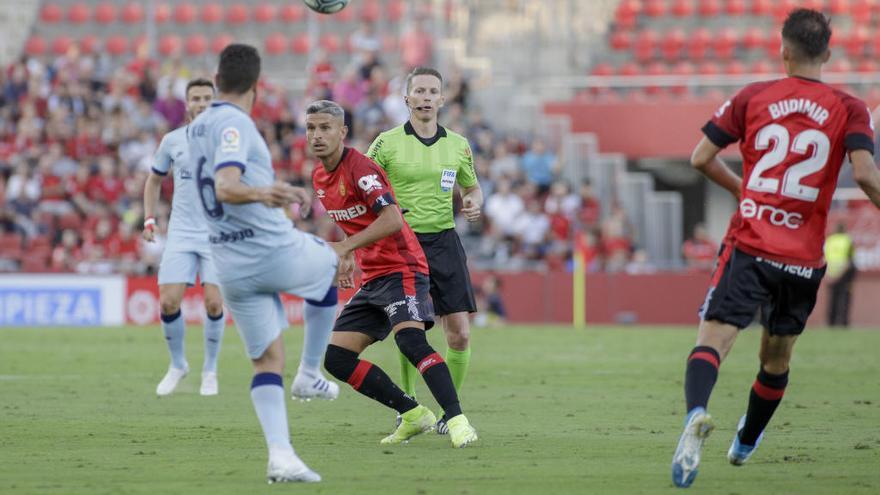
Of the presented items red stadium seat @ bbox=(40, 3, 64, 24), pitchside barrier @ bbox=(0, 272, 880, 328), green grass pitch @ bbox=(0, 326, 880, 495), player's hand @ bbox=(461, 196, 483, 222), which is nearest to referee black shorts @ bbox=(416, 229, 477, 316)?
player's hand @ bbox=(461, 196, 483, 222)

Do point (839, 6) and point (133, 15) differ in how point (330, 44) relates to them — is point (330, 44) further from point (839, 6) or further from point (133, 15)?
point (839, 6)

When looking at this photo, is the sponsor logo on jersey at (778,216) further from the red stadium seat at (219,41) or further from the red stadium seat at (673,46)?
the red stadium seat at (219,41)

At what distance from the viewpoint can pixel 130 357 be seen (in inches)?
653

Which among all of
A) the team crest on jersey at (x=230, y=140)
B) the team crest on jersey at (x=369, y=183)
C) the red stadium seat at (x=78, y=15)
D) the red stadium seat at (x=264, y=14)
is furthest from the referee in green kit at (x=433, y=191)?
the red stadium seat at (x=78, y=15)

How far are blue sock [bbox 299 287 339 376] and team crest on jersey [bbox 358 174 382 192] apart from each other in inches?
29.5

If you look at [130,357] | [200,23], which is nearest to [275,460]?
[130,357]

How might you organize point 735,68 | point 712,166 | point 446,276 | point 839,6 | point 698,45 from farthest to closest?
point 698,45 → point 839,6 → point 735,68 → point 446,276 → point 712,166

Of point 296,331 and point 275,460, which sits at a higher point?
point 275,460

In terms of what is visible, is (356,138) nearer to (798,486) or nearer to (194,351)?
(194,351)

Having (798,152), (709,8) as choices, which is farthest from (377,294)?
(709,8)

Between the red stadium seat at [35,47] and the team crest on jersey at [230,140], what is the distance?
28.0 metres

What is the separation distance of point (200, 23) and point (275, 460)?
93.8 feet

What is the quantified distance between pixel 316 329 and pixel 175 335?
4078 mm

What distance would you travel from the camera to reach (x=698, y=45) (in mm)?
31719
